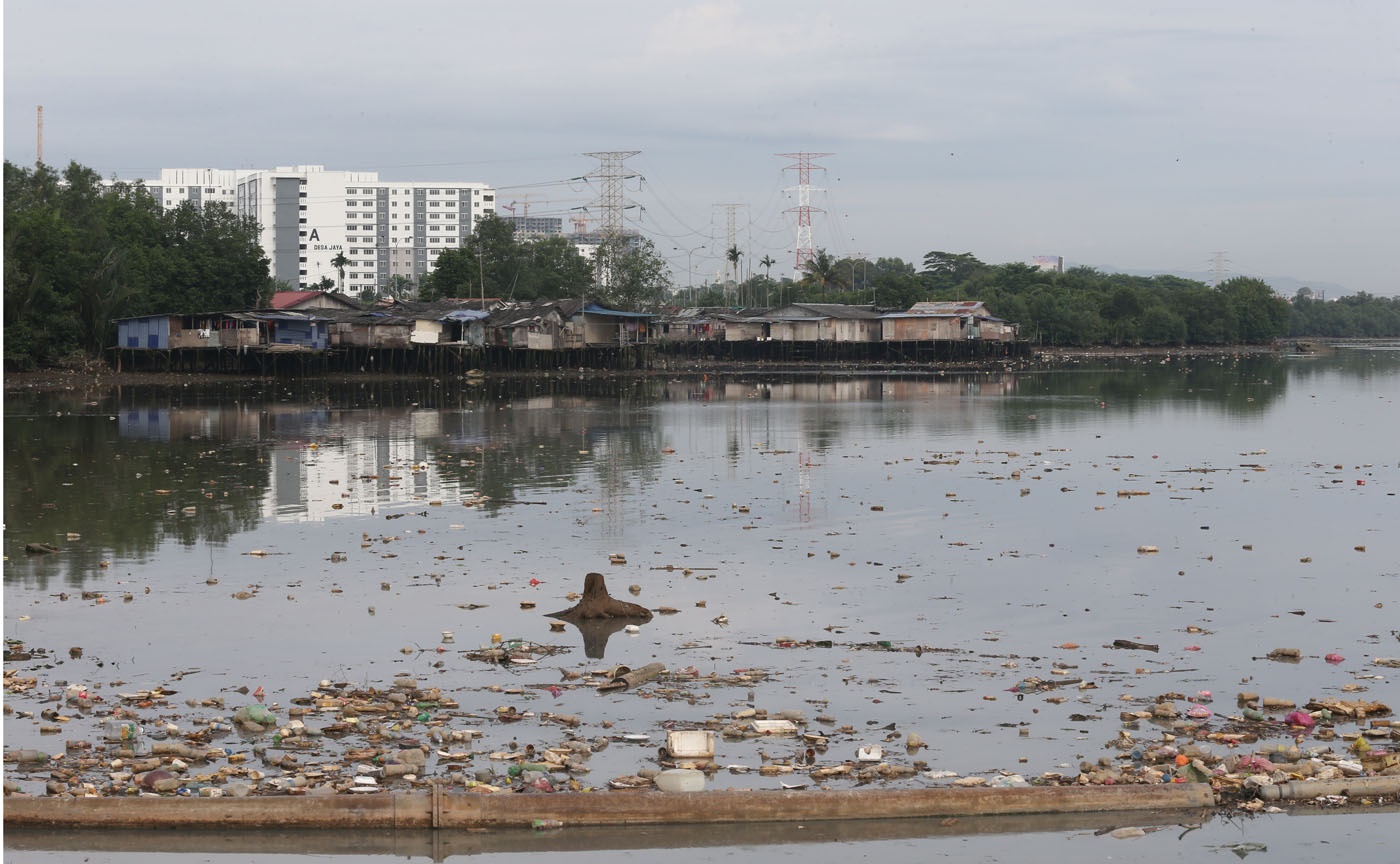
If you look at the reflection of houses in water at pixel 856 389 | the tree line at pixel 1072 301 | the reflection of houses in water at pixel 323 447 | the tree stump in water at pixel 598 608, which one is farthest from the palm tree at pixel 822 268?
the tree stump in water at pixel 598 608

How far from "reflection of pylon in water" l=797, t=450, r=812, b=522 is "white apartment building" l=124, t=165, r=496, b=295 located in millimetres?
140006

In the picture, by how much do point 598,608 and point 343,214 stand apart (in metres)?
172

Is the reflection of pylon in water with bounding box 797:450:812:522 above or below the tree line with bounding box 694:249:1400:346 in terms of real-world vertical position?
below

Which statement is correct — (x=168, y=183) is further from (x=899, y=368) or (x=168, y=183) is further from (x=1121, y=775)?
(x=1121, y=775)

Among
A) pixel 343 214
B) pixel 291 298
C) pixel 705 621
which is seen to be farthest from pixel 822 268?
pixel 705 621

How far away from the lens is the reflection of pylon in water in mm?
19719

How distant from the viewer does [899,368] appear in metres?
84.3

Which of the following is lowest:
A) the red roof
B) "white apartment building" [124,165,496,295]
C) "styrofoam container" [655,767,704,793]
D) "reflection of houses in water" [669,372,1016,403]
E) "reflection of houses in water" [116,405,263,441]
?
"styrofoam container" [655,767,704,793]

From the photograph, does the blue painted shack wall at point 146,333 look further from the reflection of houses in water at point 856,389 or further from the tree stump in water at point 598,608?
the tree stump in water at point 598,608

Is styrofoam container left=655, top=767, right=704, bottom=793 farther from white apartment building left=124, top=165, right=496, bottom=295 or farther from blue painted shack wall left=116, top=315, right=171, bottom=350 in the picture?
white apartment building left=124, top=165, right=496, bottom=295

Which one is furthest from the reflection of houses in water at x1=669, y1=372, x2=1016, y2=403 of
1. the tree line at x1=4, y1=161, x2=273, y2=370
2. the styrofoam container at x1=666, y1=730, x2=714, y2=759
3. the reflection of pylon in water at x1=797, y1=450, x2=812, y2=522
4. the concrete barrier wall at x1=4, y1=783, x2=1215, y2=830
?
the concrete barrier wall at x1=4, y1=783, x2=1215, y2=830

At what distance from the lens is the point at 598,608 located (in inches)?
499

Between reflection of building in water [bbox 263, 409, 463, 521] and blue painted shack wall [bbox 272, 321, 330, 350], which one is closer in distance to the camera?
reflection of building in water [bbox 263, 409, 463, 521]

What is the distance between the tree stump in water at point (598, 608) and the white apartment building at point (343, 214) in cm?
15288
